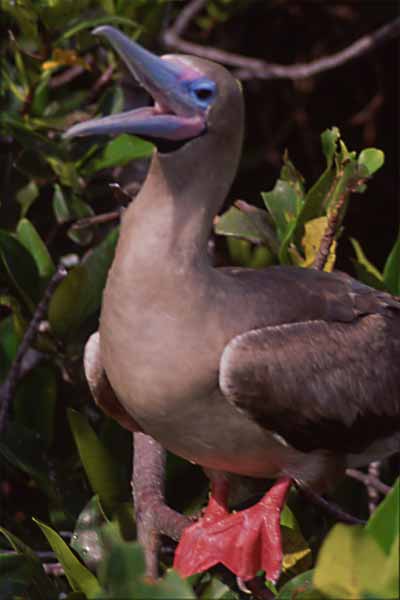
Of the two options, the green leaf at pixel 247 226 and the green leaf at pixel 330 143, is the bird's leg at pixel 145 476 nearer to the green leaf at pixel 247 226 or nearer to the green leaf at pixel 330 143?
the green leaf at pixel 247 226

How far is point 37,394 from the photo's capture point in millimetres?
3273

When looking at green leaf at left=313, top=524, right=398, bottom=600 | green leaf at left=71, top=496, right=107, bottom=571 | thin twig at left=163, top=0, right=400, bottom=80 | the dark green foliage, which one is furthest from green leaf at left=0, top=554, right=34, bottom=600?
thin twig at left=163, top=0, right=400, bottom=80

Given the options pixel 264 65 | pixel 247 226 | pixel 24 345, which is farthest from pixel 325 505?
pixel 264 65

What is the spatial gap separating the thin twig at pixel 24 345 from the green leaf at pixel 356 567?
54.3 inches

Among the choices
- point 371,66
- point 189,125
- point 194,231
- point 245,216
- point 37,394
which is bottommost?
point 371,66

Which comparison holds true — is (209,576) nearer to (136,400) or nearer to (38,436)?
(136,400)

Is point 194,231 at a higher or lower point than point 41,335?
higher

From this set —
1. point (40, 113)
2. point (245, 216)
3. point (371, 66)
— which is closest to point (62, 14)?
point (40, 113)

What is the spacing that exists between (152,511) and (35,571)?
0.34m

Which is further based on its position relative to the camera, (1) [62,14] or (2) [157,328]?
(1) [62,14]

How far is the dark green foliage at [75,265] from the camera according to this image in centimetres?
267

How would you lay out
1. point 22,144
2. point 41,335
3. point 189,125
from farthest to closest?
point 22,144, point 41,335, point 189,125

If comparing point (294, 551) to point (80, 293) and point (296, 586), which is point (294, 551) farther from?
point (80, 293)

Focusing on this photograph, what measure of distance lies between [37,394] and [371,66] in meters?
3.93
